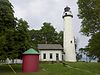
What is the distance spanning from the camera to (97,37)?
31.0m

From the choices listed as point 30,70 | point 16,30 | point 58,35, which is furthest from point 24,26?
point 58,35

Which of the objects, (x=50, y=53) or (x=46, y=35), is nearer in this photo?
(x=50, y=53)

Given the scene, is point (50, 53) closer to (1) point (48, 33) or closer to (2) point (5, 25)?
(1) point (48, 33)

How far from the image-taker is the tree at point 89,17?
103ft

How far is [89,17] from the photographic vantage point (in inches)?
1283

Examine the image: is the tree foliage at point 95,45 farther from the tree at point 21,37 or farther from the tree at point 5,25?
the tree at point 5,25

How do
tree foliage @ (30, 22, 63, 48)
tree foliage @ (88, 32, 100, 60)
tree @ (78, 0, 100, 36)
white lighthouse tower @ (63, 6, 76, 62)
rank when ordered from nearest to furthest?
tree foliage @ (88, 32, 100, 60) < tree @ (78, 0, 100, 36) < white lighthouse tower @ (63, 6, 76, 62) < tree foliage @ (30, 22, 63, 48)

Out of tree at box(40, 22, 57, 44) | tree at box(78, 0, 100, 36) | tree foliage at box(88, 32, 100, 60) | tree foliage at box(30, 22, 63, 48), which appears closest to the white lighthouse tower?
tree foliage at box(30, 22, 63, 48)

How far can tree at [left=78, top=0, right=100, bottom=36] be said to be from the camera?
31328mm

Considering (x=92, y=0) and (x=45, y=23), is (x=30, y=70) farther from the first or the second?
(x=45, y=23)

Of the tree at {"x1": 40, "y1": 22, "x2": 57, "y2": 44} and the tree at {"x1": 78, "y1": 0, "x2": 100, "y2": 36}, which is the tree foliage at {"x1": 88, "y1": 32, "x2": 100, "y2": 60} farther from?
the tree at {"x1": 40, "y1": 22, "x2": 57, "y2": 44}

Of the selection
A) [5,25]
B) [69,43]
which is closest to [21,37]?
[5,25]

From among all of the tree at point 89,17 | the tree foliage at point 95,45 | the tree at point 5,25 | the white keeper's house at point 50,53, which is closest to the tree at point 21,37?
the tree at point 5,25

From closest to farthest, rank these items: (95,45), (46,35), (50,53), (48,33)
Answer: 1. (95,45)
2. (50,53)
3. (48,33)
4. (46,35)
